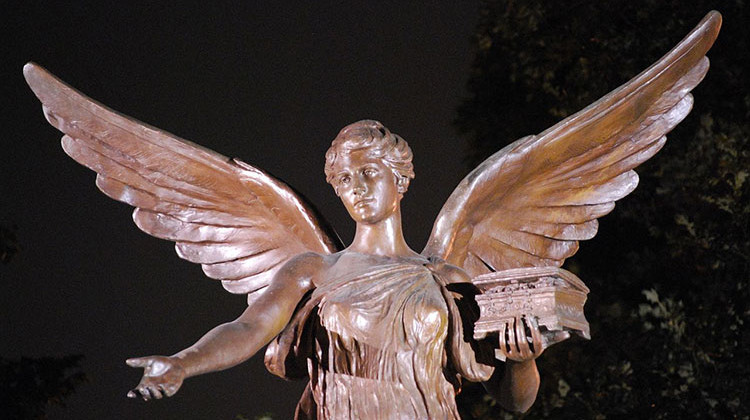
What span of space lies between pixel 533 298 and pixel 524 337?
13 cm

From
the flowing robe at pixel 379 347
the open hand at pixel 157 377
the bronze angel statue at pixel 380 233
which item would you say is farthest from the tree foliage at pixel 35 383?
the open hand at pixel 157 377

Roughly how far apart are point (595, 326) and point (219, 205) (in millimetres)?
4511

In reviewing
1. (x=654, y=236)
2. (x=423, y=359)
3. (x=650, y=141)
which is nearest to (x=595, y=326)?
(x=654, y=236)

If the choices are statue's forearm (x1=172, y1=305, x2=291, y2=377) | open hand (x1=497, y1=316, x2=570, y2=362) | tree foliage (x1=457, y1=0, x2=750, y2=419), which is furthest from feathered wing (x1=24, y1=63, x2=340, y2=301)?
tree foliage (x1=457, y1=0, x2=750, y2=419)

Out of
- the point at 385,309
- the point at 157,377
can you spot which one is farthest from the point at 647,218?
the point at 157,377

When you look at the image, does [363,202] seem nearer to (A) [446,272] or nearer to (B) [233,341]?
(A) [446,272]

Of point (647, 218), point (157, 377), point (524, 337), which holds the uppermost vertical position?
point (647, 218)

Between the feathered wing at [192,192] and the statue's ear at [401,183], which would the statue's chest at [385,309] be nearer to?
the statue's ear at [401,183]

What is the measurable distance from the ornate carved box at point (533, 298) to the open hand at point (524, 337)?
20 mm

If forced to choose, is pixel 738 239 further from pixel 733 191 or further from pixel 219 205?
pixel 219 205

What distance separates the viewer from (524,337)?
4.11 m

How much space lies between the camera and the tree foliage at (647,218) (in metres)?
8.44

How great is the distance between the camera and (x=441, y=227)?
15.3 ft

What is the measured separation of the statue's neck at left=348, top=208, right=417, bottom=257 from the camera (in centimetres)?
450
